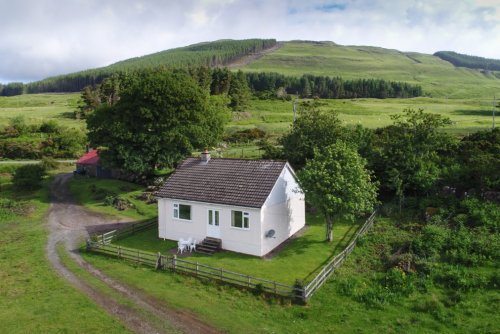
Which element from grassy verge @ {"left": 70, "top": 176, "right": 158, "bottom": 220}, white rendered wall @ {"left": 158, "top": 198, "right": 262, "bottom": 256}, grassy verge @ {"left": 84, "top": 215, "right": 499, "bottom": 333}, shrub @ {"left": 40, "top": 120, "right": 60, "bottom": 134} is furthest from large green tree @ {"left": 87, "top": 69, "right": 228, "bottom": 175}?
shrub @ {"left": 40, "top": 120, "right": 60, "bottom": 134}

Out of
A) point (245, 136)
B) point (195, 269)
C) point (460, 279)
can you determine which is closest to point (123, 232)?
point (195, 269)

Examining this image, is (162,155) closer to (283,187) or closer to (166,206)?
(166,206)

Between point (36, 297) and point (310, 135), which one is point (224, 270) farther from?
point (310, 135)

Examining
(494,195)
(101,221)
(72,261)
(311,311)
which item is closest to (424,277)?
(311,311)

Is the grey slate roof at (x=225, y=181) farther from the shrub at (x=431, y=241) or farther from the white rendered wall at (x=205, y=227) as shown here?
the shrub at (x=431, y=241)

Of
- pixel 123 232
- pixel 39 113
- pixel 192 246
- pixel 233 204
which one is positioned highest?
pixel 39 113

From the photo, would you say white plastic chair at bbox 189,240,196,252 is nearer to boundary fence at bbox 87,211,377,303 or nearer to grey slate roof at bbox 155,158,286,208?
boundary fence at bbox 87,211,377,303
